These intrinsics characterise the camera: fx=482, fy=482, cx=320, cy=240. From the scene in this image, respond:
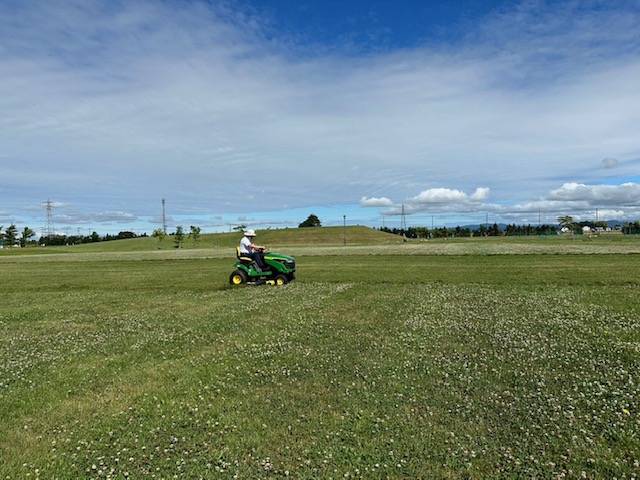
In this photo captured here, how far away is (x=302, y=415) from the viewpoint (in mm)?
7145

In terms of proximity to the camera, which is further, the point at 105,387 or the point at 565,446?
the point at 105,387

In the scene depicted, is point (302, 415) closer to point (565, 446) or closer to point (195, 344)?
point (565, 446)

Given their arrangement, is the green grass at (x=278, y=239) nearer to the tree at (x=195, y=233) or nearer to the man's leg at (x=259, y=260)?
the tree at (x=195, y=233)

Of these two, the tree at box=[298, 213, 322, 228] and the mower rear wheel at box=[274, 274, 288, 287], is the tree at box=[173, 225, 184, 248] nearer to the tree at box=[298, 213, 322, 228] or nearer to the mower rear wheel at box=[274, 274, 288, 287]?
the tree at box=[298, 213, 322, 228]

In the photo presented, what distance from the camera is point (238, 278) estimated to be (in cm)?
2452

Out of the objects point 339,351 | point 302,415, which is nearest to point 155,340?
point 339,351

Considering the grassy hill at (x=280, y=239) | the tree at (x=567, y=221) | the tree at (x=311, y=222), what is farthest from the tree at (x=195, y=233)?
the tree at (x=567, y=221)

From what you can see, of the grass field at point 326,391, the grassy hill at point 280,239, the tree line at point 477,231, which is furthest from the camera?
the tree line at point 477,231

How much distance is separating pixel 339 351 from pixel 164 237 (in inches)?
5349

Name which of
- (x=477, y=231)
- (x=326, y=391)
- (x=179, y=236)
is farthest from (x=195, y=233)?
(x=326, y=391)

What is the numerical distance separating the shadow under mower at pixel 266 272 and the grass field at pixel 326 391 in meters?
7.42

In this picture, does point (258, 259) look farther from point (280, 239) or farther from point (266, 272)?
point (280, 239)

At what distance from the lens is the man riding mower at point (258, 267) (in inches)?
953

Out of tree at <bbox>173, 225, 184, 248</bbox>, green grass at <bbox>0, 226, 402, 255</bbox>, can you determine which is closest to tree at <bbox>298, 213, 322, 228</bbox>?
green grass at <bbox>0, 226, 402, 255</bbox>
